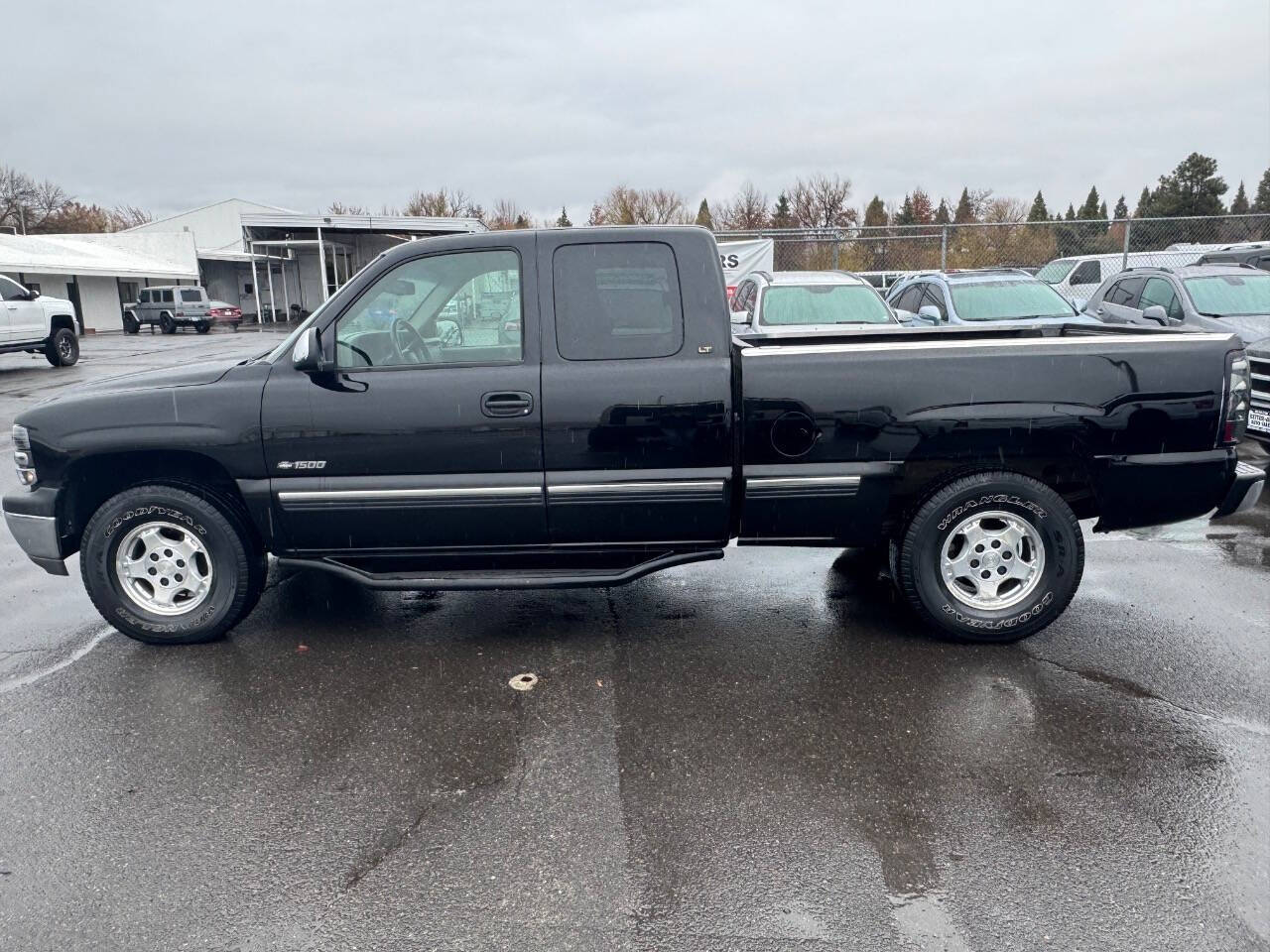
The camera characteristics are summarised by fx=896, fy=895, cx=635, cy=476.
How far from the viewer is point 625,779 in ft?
10.6

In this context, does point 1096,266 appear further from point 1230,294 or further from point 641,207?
point 641,207

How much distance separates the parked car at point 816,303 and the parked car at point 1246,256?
600cm

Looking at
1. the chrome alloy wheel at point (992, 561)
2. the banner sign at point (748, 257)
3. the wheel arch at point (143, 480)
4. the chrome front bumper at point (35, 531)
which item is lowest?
the chrome alloy wheel at point (992, 561)

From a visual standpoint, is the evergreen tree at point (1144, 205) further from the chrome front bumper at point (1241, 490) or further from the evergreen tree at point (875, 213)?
the chrome front bumper at point (1241, 490)

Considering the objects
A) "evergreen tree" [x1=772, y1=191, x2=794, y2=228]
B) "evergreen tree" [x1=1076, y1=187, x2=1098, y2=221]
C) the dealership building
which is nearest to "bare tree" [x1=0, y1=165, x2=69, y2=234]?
the dealership building

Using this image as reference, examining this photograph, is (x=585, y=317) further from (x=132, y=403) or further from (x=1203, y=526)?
(x=1203, y=526)

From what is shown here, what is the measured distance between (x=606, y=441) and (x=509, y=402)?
1.59 feet

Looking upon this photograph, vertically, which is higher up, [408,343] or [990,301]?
[408,343]

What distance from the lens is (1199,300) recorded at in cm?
990

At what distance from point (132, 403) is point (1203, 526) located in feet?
22.7

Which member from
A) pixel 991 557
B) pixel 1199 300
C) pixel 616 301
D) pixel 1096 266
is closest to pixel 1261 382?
pixel 1199 300

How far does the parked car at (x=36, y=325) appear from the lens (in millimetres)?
17734

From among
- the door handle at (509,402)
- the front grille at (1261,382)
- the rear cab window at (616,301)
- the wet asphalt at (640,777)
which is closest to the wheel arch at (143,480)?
the wet asphalt at (640,777)

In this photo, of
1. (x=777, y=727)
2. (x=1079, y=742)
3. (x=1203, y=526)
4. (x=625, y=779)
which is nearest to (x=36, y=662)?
(x=625, y=779)
